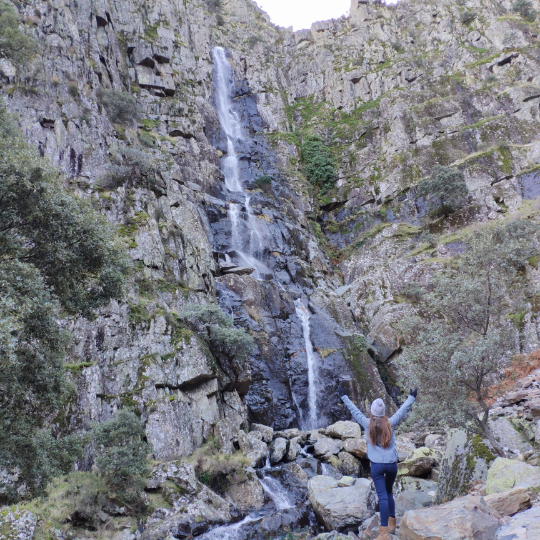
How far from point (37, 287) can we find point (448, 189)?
3742cm

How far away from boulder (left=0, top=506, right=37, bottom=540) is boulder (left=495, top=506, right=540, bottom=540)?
933cm

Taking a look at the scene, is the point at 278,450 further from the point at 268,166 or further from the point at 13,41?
the point at 268,166

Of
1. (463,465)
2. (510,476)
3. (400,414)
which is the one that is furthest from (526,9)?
(400,414)

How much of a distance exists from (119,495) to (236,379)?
8643mm

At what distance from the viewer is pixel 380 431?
6180mm

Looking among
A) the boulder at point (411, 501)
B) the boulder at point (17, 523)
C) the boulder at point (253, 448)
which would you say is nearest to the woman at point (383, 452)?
the boulder at point (411, 501)

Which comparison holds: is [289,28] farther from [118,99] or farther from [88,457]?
[88,457]

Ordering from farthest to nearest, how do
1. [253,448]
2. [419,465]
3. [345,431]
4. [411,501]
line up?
[345,431] < [253,448] < [419,465] < [411,501]

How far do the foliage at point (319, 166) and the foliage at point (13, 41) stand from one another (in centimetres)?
3216

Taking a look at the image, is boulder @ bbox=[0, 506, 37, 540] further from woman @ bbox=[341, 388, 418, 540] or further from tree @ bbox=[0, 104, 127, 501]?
woman @ bbox=[341, 388, 418, 540]

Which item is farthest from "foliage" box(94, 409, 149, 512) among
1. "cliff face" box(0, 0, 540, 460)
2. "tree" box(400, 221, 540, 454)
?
"tree" box(400, 221, 540, 454)

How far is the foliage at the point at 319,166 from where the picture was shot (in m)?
48.9

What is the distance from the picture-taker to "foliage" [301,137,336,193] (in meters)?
48.9

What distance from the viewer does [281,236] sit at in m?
36.4
